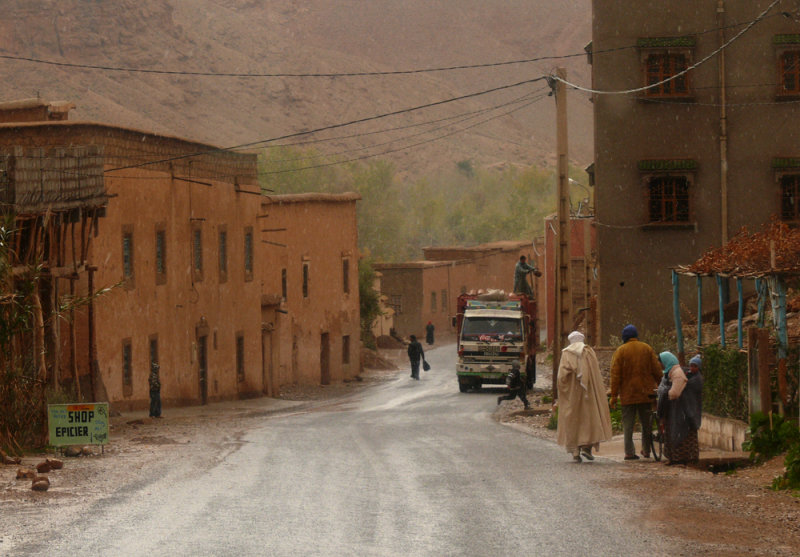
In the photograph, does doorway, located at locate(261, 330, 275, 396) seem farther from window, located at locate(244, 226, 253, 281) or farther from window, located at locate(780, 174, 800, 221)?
window, located at locate(780, 174, 800, 221)

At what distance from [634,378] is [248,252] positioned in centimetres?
3043

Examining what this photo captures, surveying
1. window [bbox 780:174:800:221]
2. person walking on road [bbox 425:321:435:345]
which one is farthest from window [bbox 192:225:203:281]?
person walking on road [bbox 425:321:435:345]

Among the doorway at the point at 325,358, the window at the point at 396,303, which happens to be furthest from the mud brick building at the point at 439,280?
the doorway at the point at 325,358

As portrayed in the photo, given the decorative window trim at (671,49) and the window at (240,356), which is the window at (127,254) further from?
the decorative window trim at (671,49)

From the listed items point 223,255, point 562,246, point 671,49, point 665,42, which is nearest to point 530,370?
point 223,255

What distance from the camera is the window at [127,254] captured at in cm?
3356

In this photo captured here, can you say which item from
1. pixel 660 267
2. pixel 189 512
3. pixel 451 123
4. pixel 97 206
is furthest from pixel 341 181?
pixel 189 512

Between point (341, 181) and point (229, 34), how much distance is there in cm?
6944

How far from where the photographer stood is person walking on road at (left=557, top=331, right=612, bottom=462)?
1675 cm

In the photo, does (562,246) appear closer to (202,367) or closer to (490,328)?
(490,328)

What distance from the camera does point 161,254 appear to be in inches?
1449

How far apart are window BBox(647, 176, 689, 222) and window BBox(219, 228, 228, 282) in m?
14.3

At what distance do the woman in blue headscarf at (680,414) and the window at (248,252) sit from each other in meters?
30.2

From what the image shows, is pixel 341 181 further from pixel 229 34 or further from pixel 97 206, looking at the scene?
pixel 97 206
